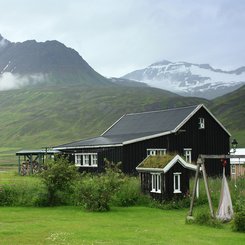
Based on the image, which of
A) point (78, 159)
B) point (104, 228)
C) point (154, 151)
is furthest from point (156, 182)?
point (78, 159)

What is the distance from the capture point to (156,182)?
32.1 metres

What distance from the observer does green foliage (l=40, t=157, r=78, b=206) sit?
30.0 m

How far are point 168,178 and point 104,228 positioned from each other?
38.6ft

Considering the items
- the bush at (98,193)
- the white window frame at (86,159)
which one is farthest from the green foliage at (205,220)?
the white window frame at (86,159)

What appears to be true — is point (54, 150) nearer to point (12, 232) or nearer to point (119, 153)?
point (119, 153)

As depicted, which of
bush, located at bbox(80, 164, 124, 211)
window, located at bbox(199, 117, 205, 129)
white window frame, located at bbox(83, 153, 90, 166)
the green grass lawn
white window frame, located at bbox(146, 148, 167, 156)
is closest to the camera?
the green grass lawn

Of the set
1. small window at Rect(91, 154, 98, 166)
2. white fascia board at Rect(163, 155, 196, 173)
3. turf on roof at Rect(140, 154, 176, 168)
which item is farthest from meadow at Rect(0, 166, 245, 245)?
small window at Rect(91, 154, 98, 166)

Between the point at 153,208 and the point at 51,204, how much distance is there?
632cm

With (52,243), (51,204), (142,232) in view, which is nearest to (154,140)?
(51,204)

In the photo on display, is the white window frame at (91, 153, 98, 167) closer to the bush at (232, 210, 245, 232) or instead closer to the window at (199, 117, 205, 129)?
the window at (199, 117, 205, 129)

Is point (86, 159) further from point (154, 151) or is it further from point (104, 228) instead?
point (104, 228)

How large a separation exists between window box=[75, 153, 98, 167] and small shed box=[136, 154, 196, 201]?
17.2 metres

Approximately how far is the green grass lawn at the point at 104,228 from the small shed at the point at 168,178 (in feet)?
11.2

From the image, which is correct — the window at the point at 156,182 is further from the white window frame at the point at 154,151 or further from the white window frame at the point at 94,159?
the white window frame at the point at 94,159
